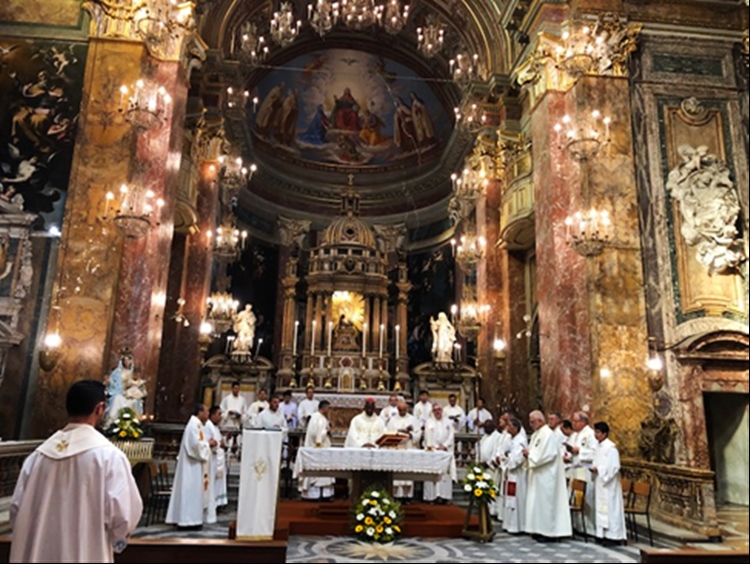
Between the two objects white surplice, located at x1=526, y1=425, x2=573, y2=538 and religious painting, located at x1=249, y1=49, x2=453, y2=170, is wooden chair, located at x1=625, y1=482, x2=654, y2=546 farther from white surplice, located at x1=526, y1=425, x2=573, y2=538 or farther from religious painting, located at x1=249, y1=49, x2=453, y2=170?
religious painting, located at x1=249, y1=49, x2=453, y2=170

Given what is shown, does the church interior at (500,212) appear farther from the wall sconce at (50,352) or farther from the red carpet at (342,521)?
the red carpet at (342,521)

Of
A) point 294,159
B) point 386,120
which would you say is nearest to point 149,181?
point 294,159

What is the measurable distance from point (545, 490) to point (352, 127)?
18930 millimetres

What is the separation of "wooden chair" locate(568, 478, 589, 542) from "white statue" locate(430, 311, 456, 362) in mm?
10396

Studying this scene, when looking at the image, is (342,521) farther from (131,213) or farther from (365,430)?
(131,213)

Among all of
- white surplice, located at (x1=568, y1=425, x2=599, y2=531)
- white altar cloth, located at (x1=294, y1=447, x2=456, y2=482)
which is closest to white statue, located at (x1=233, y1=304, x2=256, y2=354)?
white altar cloth, located at (x1=294, y1=447, x2=456, y2=482)

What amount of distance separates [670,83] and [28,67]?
1144 centimetres

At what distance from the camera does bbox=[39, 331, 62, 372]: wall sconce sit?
908cm

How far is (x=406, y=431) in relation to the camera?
34.0ft

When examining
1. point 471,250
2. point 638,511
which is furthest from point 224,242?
point 638,511

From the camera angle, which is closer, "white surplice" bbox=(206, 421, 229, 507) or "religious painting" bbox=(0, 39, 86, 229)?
"white surplice" bbox=(206, 421, 229, 507)

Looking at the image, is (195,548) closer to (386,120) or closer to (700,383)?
(700,383)

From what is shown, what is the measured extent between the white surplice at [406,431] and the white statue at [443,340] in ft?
24.9

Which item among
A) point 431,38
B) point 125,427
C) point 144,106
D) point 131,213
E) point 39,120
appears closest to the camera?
point 125,427
